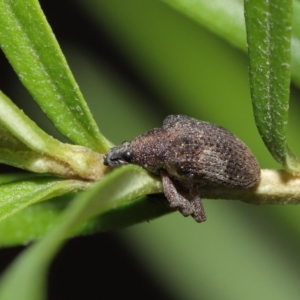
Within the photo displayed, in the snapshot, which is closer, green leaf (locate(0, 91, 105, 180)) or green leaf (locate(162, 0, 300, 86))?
green leaf (locate(0, 91, 105, 180))

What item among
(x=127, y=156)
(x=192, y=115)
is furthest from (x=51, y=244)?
(x=192, y=115)

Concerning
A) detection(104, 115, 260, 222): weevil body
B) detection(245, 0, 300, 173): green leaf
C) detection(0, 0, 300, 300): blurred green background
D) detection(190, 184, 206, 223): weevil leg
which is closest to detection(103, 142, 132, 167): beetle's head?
detection(104, 115, 260, 222): weevil body

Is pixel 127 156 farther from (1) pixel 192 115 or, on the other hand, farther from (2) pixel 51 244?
(1) pixel 192 115

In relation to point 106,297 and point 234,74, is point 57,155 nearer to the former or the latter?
point 234,74

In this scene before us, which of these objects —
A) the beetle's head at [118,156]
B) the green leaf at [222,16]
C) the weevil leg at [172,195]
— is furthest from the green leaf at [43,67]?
the green leaf at [222,16]

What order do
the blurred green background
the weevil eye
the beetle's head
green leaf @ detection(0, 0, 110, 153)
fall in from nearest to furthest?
green leaf @ detection(0, 0, 110, 153), the beetle's head, the weevil eye, the blurred green background

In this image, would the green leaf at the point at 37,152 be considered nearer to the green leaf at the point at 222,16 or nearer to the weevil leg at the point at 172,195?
the weevil leg at the point at 172,195

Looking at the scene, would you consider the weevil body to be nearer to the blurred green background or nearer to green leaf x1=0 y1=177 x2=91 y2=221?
green leaf x1=0 y1=177 x2=91 y2=221

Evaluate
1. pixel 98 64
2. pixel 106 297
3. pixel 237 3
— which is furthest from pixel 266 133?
pixel 106 297
